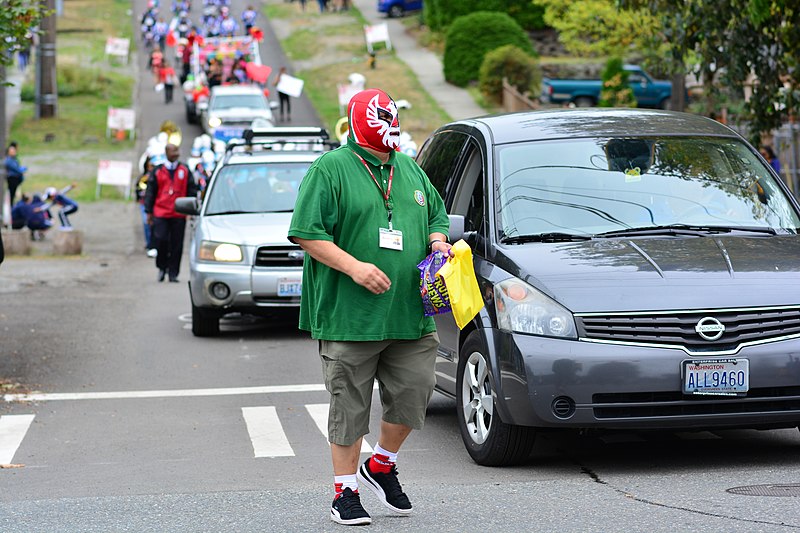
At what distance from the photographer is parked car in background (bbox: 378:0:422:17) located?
6839cm

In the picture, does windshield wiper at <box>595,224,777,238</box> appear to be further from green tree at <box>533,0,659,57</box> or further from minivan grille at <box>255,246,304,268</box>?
green tree at <box>533,0,659,57</box>

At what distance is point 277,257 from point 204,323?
1.07m

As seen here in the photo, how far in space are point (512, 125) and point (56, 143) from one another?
36.7 metres

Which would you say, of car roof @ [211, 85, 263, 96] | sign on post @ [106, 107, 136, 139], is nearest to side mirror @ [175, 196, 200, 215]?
sign on post @ [106, 107, 136, 139]

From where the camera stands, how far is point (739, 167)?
8.04m

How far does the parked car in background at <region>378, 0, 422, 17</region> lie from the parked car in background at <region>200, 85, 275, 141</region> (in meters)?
27.9

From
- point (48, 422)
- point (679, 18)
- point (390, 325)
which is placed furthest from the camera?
point (679, 18)

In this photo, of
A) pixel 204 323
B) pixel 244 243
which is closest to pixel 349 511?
pixel 244 243

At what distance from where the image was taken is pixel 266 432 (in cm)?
861

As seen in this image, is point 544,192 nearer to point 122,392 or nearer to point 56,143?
point 122,392

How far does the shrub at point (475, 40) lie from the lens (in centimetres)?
5000

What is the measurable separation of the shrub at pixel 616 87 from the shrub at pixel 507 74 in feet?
24.8

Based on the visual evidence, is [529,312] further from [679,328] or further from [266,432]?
[266,432]

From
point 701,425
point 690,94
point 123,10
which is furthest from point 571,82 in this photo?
point 123,10
